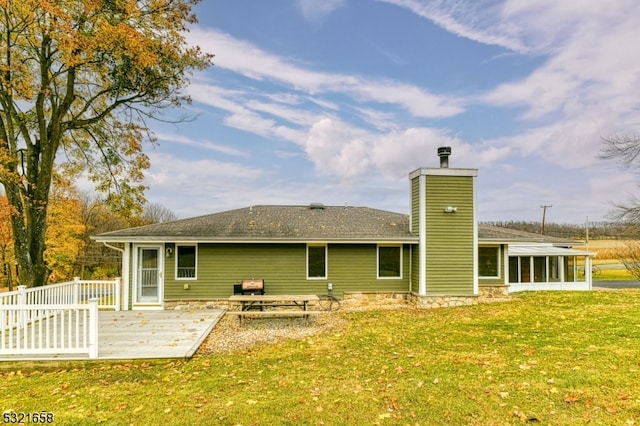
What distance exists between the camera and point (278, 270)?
12.1 meters

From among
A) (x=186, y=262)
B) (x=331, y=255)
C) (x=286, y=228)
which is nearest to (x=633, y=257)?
(x=331, y=255)

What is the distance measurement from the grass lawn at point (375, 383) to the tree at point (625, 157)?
35.4 feet

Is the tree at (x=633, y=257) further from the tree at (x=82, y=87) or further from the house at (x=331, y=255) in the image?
the tree at (x=82, y=87)

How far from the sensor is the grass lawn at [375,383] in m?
3.95

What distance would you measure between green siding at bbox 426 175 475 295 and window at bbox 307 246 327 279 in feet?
11.8

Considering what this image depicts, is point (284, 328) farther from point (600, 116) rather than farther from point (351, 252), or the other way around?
point (600, 116)

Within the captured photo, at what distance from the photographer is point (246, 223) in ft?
43.1

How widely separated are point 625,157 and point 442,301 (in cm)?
1191

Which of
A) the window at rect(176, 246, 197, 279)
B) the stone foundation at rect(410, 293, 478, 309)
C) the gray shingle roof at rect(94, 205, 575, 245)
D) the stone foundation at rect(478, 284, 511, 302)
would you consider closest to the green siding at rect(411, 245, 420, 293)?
the stone foundation at rect(410, 293, 478, 309)

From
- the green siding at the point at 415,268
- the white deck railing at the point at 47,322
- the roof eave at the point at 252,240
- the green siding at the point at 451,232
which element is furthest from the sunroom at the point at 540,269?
the white deck railing at the point at 47,322

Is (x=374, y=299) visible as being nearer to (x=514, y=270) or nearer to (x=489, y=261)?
(x=489, y=261)

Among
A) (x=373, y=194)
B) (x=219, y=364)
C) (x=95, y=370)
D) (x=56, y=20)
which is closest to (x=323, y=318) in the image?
(x=219, y=364)

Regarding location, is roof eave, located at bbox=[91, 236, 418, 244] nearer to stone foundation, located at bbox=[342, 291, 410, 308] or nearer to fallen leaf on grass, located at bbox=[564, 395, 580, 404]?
stone foundation, located at bbox=[342, 291, 410, 308]

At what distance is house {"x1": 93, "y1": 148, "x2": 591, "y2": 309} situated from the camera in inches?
457
